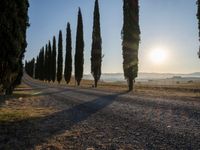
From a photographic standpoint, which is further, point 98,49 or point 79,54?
point 79,54

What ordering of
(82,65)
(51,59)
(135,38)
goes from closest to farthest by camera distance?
1. (135,38)
2. (82,65)
3. (51,59)

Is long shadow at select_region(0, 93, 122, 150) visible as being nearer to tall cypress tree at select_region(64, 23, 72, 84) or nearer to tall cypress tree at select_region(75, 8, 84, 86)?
tall cypress tree at select_region(75, 8, 84, 86)

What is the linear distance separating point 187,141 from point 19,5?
15.7m

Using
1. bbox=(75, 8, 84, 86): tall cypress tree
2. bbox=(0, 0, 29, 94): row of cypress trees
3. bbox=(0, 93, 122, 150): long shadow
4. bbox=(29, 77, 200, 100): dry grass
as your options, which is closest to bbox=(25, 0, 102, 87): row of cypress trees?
bbox=(75, 8, 84, 86): tall cypress tree

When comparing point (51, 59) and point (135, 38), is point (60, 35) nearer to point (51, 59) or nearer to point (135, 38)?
point (51, 59)

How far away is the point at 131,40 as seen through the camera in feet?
111

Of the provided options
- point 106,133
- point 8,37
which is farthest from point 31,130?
point 8,37

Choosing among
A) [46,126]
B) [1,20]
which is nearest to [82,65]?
[1,20]

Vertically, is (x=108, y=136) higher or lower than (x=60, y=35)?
lower

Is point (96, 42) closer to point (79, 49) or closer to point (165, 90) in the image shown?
point (79, 49)

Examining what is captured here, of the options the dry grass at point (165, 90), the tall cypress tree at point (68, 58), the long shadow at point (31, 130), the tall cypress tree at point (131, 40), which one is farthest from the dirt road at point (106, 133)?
the tall cypress tree at point (68, 58)

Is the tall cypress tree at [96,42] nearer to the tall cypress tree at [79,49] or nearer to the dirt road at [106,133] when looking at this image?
the tall cypress tree at [79,49]

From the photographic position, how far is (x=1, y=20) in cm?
1402

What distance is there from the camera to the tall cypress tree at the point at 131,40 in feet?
109
